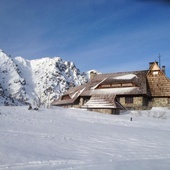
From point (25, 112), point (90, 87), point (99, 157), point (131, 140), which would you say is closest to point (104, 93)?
point (90, 87)

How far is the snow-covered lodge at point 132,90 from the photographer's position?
4059cm

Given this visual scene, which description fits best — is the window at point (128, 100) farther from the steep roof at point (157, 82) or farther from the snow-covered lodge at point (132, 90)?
the steep roof at point (157, 82)

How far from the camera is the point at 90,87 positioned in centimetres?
4481

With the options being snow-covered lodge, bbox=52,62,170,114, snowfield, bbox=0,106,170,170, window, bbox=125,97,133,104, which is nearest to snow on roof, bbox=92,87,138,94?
snow-covered lodge, bbox=52,62,170,114

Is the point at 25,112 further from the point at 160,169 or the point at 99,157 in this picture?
the point at 160,169

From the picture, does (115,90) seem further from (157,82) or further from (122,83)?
(157,82)

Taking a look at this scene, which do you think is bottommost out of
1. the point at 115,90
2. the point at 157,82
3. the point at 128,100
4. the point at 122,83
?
the point at 128,100

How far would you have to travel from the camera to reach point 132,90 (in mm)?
40875

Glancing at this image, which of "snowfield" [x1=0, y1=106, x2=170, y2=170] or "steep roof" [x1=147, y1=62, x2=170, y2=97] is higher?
"steep roof" [x1=147, y1=62, x2=170, y2=97]

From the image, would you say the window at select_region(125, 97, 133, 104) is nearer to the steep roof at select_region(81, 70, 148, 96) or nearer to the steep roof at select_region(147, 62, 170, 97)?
Result: the steep roof at select_region(81, 70, 148, 96)

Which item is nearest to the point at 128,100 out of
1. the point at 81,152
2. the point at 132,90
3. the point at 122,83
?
the point at 132,90

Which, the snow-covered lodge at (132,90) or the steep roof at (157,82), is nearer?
the snow-covered lodge at (132,90)

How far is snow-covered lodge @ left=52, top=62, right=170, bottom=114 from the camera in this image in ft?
133

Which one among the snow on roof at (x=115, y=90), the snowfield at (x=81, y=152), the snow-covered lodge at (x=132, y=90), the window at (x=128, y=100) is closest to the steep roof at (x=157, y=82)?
the snow-covered lodge at (x=132, y=90)
